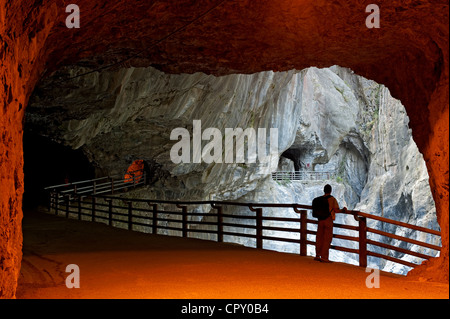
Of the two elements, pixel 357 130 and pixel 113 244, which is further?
pixel 357 130

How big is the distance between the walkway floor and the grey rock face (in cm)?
757

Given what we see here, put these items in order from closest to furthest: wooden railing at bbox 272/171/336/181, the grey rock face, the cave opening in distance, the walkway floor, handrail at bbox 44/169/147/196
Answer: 1. the walkway floor
2. the grey rock face
3. handrail at bbox 44/169/147/196
4. the cave opening in distance
5. wooden railing at bbox 272/171/336/181

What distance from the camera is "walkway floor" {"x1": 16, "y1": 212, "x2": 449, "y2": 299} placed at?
543 centimetres

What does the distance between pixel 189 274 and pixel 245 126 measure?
61.6 feet

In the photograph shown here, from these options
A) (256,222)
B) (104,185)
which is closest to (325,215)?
(256,222)

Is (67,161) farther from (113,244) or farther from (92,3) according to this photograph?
(92,3)

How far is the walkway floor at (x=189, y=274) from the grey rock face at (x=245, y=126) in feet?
24.8

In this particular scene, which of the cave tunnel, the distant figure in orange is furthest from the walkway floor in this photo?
the cave tunnel

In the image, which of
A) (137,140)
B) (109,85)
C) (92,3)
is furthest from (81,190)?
(92,3)

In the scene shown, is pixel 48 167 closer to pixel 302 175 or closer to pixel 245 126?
pixel 245 126

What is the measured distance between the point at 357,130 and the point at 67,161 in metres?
30.7

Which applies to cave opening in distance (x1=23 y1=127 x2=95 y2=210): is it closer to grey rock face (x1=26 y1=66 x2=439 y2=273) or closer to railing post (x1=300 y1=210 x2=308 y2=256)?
grey rock face (x1=26 y1=66 x2=439 y2=273)

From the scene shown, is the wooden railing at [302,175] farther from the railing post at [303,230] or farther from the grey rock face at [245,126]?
the railing post at [303,230]

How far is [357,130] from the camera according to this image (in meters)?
46.2
